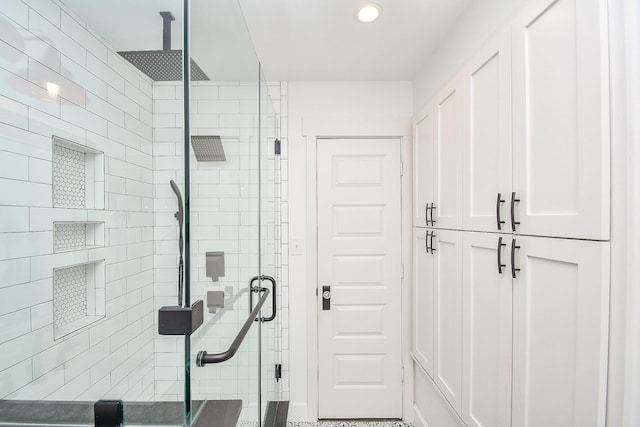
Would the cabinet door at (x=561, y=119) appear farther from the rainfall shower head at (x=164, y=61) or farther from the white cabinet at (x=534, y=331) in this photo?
the rainfall shower head at (x=164, y=61)

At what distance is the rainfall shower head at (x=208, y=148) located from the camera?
709 mm

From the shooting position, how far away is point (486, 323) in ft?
3.66

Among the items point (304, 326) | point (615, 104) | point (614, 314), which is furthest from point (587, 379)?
point (304, 326)

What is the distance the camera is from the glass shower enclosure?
2.46 feet

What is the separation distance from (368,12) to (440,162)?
33.2 inches

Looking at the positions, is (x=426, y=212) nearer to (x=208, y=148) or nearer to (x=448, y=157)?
(x=448, y=157)

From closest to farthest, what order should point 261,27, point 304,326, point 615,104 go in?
point 615,104
point 261,27
point 304,326

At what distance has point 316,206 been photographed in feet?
6.81

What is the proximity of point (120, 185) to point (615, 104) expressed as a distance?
1.78 metres

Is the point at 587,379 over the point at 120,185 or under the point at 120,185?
under

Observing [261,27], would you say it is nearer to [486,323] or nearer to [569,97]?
[569,97]

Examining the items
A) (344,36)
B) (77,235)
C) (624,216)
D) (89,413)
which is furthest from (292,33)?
(89,413)

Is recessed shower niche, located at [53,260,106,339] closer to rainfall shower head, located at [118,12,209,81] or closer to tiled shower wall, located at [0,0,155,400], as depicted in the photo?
tiled shower wall, located at [0,0,155,400]

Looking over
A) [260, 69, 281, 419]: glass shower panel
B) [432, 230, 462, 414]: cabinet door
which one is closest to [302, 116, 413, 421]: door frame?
[260, 69, 281, 419]: glass shower panel
